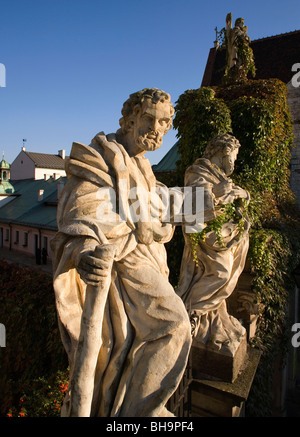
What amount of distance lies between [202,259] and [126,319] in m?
1.78

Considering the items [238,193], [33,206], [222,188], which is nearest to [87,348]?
[222,188]

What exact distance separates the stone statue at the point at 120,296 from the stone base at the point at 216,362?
57.1 inches

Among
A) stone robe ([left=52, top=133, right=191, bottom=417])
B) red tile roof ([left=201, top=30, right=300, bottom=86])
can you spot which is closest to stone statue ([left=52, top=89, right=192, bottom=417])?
stone robe ([left=52, top=133, right=191, bottom=417])

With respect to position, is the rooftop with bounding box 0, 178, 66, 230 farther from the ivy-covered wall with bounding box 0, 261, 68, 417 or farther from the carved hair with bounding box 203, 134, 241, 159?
the carved hair with bounding box 203, 134, 241, 159

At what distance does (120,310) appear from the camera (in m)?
1.92

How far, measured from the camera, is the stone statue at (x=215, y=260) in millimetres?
3358

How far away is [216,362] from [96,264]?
2255 mm

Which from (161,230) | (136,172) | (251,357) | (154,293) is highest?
(136,172)

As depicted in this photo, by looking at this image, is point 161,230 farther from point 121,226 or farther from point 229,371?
point 229,371

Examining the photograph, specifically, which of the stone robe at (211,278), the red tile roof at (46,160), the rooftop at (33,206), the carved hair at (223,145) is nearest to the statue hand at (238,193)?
the stone robe at (211,278)

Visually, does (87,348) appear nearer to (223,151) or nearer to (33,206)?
(223,151)

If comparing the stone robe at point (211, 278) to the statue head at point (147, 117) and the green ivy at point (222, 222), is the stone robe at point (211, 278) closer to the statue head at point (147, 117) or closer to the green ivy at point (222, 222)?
the green ivy at point (222, 222)
